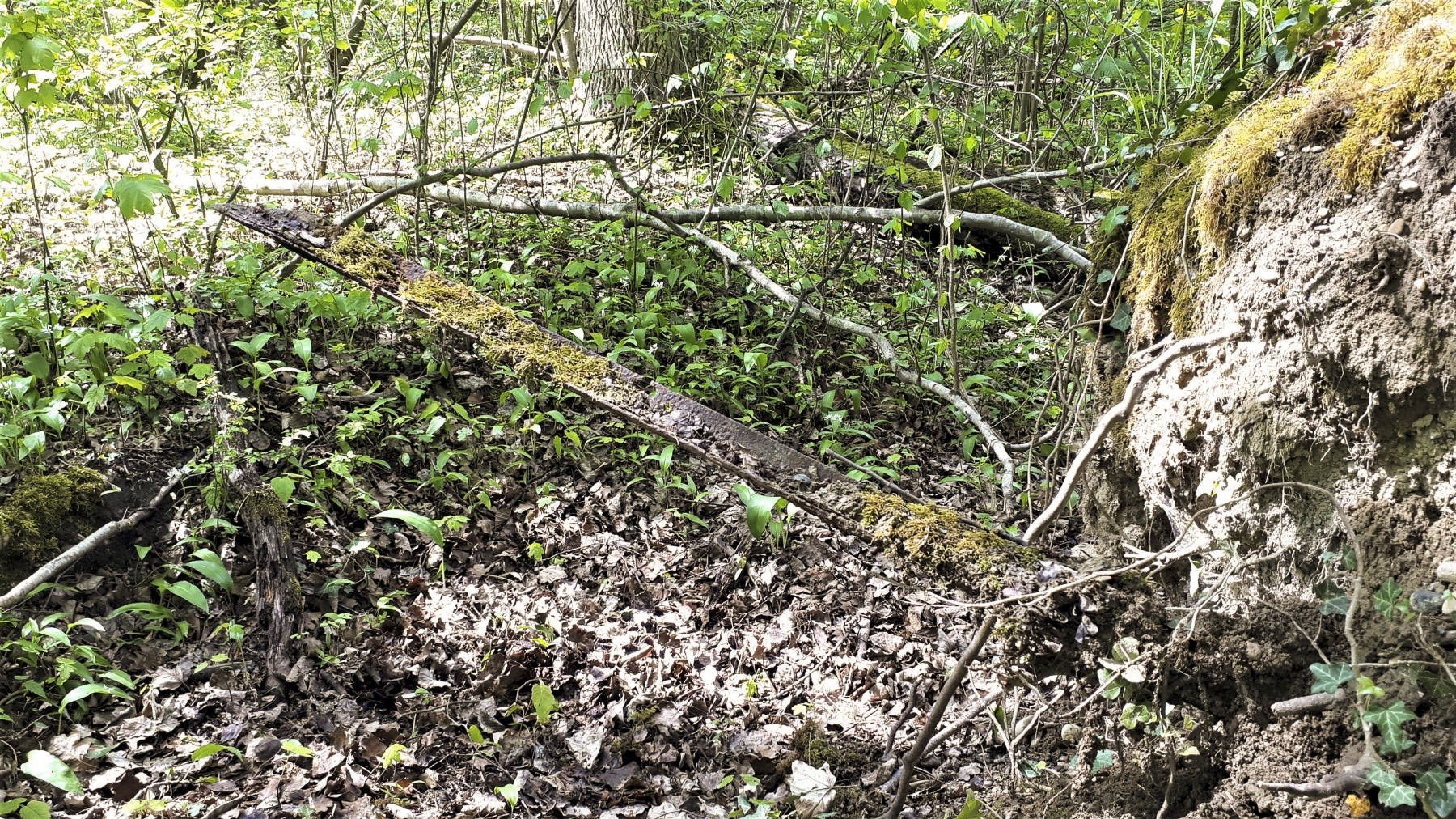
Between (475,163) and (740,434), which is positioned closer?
(740,434)

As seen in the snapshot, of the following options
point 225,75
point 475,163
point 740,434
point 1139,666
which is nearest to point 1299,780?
point 1139,666

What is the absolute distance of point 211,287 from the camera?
4.68 m

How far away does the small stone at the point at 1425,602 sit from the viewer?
1.67 meters

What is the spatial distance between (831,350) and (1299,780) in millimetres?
3942

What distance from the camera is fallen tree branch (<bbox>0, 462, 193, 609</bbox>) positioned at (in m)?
2.92

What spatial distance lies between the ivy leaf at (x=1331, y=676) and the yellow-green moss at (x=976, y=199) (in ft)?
13.3

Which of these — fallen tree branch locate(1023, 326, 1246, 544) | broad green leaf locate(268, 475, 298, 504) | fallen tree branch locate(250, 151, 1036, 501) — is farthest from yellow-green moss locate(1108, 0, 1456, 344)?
broad green leaf locate(268, 475, 298, 504)

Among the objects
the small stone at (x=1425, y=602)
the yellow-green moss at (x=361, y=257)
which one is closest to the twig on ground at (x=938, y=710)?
the small stone at (x=1425, y=602)

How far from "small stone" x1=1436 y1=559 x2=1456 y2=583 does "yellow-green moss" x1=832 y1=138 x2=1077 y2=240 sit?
4023 mm

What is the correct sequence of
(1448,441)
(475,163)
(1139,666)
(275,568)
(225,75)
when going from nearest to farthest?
1. (1448,441)
2. (1139,666)
3. (275,568)
4. (475,163)
5. (225,75)

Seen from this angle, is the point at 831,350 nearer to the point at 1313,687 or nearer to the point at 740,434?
the point at 740,434

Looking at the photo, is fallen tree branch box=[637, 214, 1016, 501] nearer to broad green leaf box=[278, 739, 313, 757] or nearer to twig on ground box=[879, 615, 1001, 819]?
twig on ground box=[879, 615, 1001, 819]

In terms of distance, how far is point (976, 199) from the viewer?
6.29 metres

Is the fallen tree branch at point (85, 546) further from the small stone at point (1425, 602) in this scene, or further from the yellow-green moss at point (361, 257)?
the small stone at point (1425, 602)
